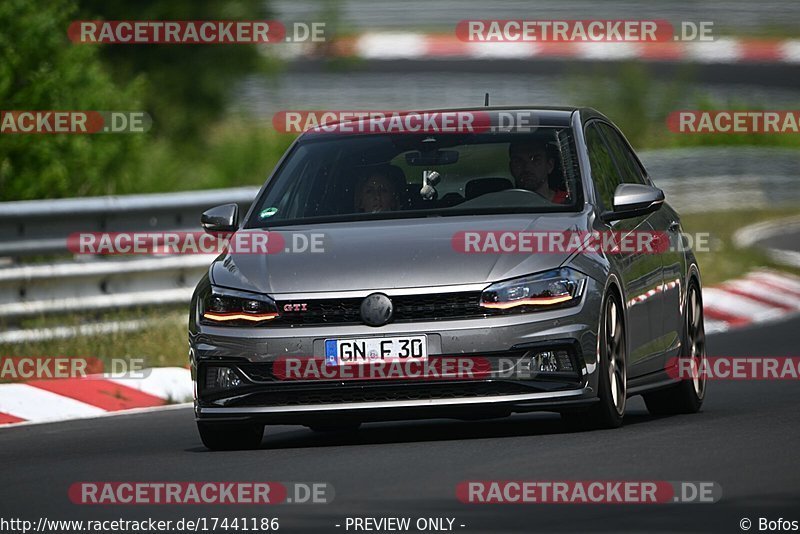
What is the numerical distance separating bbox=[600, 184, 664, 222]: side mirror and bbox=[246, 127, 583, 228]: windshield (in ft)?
0.61

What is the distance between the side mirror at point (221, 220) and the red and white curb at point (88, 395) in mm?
2405

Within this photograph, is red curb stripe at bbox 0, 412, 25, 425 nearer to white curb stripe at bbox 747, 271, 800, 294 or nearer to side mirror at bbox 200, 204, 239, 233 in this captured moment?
side mirror at bbox 200, 204, 239, 233

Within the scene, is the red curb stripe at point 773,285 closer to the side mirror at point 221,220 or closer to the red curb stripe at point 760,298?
the red curb stripe at point 760,298

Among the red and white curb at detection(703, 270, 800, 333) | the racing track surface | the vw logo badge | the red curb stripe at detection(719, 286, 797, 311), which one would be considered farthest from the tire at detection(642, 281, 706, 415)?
the red curb stripe at detection(719, 286, 797, 311)

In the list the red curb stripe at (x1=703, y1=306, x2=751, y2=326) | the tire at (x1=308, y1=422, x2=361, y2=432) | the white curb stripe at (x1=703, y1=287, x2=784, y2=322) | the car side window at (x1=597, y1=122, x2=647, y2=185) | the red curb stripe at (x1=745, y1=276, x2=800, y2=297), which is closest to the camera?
the tire at (x1=308, y1=422, x2=361, y2=432)

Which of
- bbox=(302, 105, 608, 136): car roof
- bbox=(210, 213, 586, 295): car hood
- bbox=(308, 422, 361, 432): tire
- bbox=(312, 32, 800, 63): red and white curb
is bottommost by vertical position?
bbox=(308, 422, 361, 432): tire

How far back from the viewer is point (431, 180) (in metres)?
10.5

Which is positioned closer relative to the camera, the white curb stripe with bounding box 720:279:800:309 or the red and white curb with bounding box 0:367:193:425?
the red and white curb with bounding box 0:367:193:425

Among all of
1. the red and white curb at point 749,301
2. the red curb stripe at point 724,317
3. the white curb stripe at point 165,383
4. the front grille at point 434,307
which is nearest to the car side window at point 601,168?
the front grille at point 434,307

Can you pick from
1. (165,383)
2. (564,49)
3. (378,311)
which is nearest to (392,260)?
(378,311)

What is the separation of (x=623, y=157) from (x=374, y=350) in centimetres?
291

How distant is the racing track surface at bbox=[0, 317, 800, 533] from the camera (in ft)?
23.8

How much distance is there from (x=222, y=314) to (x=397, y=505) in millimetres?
2351

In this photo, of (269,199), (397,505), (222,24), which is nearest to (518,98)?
(222,24)
